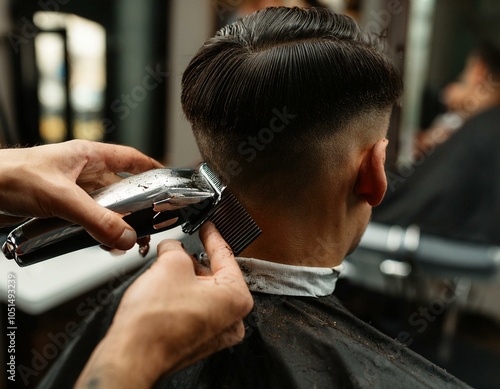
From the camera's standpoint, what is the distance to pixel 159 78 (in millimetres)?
2633

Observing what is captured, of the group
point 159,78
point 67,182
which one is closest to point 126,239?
point 67,182

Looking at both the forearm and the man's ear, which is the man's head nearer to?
the man's ear

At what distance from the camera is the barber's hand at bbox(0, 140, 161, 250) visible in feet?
3.23

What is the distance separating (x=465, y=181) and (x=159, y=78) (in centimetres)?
176

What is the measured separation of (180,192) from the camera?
→ 3.28 ft

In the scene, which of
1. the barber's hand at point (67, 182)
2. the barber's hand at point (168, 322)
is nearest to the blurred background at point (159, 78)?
the barber's hand at point (67, 182)

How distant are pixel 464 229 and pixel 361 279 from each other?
96 centimetres

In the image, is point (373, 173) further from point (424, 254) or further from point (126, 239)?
point (424, 254)

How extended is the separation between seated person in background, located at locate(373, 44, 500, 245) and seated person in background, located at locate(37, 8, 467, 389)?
1808 millimetres

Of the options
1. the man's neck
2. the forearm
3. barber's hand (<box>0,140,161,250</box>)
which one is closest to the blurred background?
barber's hand (<box>0,140,161,250</box>)

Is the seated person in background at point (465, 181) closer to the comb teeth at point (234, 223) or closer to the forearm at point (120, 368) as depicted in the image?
the comb teeth at point (234, 223)

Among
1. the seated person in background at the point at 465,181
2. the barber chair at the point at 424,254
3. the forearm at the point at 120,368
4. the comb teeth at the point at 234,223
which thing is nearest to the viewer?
the forearm at the point at 120,368

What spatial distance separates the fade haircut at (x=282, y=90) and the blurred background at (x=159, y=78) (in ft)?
1.47

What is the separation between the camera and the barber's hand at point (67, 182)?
984mm
